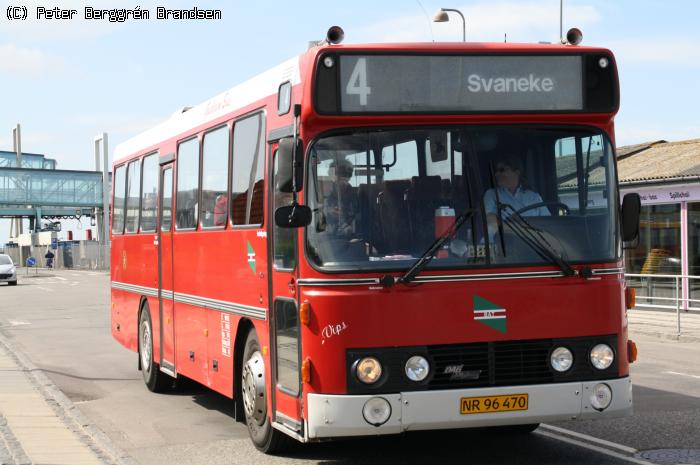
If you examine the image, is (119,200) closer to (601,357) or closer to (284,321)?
(284,321)

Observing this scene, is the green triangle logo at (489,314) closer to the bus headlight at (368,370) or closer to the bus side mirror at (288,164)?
the bus headlight at (368,370)

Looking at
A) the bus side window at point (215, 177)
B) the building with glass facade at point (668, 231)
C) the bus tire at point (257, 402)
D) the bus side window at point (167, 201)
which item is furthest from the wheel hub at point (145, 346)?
the building with glass facade at point (668, 231)

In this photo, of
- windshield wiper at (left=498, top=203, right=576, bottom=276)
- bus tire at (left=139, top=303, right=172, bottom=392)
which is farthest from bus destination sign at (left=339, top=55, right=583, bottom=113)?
bus tire at (left=139, top=303, right=172, bottom=392)

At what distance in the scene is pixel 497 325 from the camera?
747 cm

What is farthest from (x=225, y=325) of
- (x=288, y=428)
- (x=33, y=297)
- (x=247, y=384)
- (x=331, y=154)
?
(x=33, y=297)

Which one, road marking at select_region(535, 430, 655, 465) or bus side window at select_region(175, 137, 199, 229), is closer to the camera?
road marking at select_region(535, 430, 655, 465)

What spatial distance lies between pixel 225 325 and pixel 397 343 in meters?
2.87

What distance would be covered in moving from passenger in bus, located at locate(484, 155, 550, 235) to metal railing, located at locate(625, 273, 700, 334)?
13.9 metres

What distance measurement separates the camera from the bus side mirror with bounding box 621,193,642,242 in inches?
312

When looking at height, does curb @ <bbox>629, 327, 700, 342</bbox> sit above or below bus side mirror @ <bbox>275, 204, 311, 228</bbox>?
below

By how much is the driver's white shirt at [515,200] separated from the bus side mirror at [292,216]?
1221 millimetres

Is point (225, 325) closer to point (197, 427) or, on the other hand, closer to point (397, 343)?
point (197, 427)

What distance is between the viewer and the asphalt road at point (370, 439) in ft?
28.3

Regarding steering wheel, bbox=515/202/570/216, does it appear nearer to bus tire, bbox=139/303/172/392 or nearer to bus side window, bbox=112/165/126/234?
bus tire, bbox=139/303/172/392
